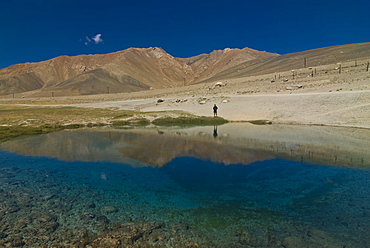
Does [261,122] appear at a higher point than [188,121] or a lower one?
lower

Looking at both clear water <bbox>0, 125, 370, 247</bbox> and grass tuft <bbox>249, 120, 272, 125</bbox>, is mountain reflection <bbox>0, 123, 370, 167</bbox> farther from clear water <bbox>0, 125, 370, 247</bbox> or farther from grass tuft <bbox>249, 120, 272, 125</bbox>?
grass tuft <bbox>249, 120, 272, 125</bbox>

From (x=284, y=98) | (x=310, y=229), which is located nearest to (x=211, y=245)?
(x=310, y=229)

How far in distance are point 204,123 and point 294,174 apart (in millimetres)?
20741

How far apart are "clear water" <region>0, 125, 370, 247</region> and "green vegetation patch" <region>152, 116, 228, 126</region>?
15.8 meters

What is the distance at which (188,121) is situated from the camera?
107 ft

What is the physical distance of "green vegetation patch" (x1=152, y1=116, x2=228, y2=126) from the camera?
31678mm

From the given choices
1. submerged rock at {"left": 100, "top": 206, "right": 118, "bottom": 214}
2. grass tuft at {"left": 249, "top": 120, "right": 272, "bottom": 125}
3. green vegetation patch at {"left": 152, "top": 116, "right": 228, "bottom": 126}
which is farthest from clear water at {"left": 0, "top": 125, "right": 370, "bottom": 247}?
green vegetation patch at {"left": 152, "top": 116, "right": 228, "bottom": 126}

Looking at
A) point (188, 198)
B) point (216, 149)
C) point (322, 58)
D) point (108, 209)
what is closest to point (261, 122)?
point (216, 149)

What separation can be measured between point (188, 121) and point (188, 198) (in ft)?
78.9

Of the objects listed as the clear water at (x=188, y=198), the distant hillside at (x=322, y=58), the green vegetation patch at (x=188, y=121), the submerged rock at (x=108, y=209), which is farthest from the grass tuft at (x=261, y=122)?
the distant hillside at (x=322, y=58)

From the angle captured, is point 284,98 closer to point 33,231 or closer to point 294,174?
point 294,174

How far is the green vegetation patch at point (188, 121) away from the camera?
31678mm

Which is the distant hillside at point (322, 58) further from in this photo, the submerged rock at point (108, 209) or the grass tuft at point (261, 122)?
the submerged rock at point (108, 209)

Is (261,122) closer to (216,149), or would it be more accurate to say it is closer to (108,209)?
(216,149)
